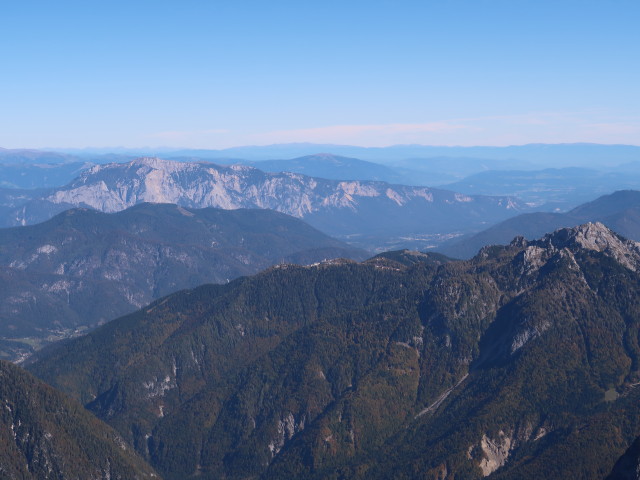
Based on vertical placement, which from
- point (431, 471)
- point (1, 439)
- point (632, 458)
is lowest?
point (431, 471)

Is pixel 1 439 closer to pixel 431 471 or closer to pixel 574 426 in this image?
pixel 431 471

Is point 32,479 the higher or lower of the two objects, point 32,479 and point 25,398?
the lower

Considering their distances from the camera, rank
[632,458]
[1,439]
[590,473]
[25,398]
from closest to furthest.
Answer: [632,458] → [590,473] → [1,439] → [25,398]

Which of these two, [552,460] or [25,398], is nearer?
[552,460]

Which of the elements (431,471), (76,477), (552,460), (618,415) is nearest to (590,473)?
(552,460)

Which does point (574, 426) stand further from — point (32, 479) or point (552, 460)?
point (32, 479)

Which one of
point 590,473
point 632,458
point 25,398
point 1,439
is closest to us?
point 632,458

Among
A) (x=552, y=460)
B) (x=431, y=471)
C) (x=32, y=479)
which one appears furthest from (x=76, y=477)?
(x=552, y=460)

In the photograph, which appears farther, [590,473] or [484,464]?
[484,464]

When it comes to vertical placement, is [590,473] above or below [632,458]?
below
